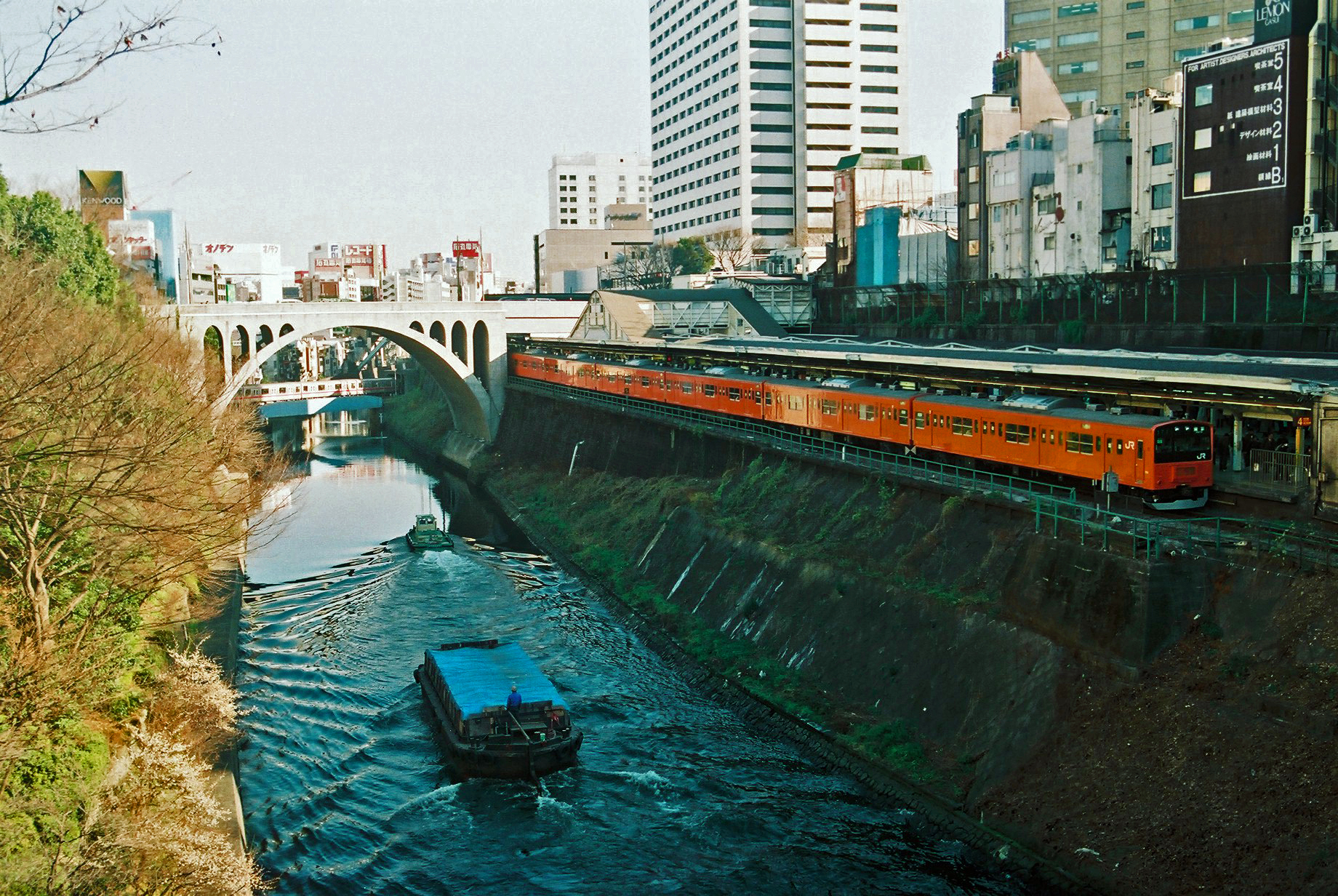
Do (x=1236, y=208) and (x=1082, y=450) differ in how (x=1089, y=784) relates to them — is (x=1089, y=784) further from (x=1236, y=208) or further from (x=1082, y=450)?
(x=1236, y=208)

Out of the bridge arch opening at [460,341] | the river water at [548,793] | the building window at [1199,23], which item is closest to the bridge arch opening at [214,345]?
the bridge arch opening at [460,341]

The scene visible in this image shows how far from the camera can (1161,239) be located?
49.7 meters

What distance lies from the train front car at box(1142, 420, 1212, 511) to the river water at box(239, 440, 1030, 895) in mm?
9354

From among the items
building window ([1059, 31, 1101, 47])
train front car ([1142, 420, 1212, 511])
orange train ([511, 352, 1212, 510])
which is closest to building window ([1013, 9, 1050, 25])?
building window ([1059, 31, 1101, 47])

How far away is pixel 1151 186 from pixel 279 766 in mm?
42045

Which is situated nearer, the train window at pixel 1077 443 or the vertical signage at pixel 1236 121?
the train window at pixel 1077 443

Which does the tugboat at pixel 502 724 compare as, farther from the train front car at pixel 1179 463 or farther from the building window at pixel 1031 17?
the building window at pixel 1031 17

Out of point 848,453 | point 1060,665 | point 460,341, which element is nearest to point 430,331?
point 460,341

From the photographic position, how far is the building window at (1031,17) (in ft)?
255

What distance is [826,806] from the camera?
22953mm

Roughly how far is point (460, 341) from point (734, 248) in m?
38.8

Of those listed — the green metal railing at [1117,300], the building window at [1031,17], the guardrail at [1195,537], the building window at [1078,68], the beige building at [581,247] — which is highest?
the building window at [1031,17]

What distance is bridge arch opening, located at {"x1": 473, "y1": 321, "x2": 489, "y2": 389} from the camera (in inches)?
3068

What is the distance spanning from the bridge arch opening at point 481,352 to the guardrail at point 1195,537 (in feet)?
185
